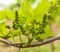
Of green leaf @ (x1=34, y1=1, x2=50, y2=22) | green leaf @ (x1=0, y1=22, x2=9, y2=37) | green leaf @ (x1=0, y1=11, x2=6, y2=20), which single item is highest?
green leaf @ (x1=34, y1=1, x2=50, y2=22)

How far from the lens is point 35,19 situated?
57cm

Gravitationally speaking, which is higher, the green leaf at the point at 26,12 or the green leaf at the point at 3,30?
the green leaf at the point at 26,12

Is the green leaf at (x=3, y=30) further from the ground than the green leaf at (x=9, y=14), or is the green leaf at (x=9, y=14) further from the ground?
the green leaf at (x=9, y=14)

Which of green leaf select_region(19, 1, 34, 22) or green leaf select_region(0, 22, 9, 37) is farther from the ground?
green leaf select_region(19, 1, 34, 22)

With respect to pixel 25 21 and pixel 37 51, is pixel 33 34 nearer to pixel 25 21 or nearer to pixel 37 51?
pixel 25 21

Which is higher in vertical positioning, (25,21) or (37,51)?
(25,21)

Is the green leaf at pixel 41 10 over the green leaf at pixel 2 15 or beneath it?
over

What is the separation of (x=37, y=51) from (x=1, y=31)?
1.56m

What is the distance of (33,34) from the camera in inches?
21.6

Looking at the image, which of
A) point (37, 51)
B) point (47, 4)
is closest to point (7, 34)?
point (47, 4)

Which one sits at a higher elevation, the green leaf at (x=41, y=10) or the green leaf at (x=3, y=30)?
the green leaf at (x=41, y=10)

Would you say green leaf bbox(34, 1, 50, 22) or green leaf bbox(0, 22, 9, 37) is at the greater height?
green leaf bbox(34, 1, 50, 22)

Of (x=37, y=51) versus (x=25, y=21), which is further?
(x=37, y=51)

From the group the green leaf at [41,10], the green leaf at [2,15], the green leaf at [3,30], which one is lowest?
the green leaf at [3,30]
